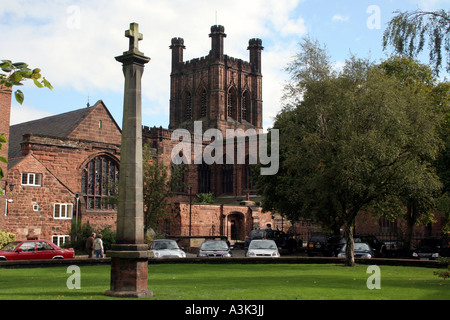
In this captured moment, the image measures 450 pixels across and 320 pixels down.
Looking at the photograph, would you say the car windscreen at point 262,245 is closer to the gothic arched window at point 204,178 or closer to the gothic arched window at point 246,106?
the gothic arched window at point 204,178

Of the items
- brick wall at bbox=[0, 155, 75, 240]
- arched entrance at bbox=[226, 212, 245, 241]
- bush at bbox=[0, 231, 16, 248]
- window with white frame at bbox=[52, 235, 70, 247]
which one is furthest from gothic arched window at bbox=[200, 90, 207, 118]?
bush at bbox=[0, 231, 16, 248]

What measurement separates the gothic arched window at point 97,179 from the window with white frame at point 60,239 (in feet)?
25.2

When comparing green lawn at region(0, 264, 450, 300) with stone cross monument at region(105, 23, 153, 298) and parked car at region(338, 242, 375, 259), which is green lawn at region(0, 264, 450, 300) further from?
parked car at region(338, 242, 375, 259)

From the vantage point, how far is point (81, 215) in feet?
125

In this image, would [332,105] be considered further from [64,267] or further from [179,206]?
[179,206]

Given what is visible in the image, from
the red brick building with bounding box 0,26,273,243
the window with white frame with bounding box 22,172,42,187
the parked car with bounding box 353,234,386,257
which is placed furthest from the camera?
the red brick building with bounding box 0,26,273,243

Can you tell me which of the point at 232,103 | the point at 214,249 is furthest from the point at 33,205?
the point at 232,103

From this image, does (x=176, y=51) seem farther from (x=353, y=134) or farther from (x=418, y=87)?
(x=353, y=134)

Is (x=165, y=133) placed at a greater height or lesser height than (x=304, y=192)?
greater

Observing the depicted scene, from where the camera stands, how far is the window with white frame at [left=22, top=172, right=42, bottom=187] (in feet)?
114

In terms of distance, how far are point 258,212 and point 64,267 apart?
3333 cm

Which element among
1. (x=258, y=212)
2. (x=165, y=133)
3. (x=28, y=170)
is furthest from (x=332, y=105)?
(x=165, y=133)

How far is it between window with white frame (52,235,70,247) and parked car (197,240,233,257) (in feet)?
44.4

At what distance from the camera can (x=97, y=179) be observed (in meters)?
45.4
